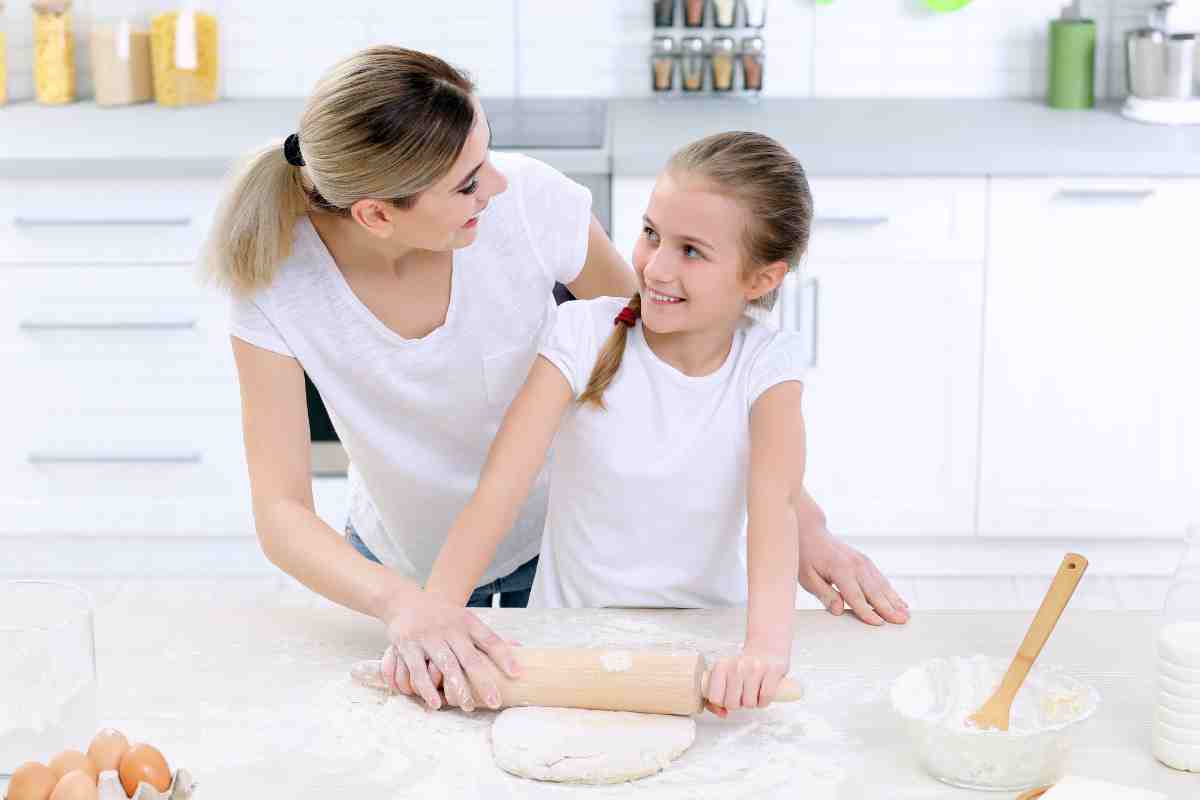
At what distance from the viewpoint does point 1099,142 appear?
9.53 feet

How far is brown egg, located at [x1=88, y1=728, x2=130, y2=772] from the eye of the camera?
1.13 metres

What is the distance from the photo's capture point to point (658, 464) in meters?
1.59

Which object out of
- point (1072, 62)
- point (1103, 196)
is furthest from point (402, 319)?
point (1072, 62)

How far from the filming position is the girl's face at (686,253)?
1.54m

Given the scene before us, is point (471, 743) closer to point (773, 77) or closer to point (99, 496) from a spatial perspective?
point (99, 496)

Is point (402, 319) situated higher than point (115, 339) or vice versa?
point (402, 319)

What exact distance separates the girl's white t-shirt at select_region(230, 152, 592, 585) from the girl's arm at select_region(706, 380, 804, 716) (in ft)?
1.09

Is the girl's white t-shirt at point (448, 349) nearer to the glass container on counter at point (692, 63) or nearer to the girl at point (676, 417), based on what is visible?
the girl at point (676, 417)

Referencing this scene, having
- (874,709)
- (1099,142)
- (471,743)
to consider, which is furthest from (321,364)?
(1099,142)

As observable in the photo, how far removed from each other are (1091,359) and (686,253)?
1.68 m

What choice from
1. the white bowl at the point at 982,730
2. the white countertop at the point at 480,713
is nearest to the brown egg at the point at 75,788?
the white countertop at the point at 480,713

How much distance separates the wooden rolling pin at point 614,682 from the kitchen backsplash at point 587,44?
2.39 m

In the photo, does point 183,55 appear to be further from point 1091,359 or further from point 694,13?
point 1091,359

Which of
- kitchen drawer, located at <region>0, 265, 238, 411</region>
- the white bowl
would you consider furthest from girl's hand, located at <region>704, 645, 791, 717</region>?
kitchen drawer, located at <region>0, 265, 238, 411</region>
